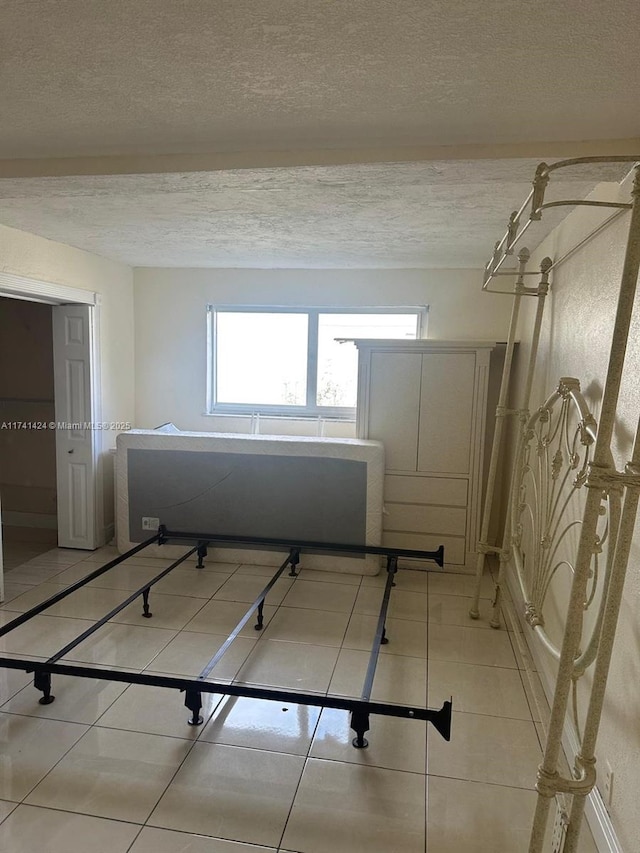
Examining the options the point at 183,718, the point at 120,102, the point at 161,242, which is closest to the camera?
the point at 120,102

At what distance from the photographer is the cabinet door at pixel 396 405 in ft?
13.5

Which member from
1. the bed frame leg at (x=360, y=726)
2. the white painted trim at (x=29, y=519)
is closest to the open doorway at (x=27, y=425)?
the white painted trim at (x=29, y=519)

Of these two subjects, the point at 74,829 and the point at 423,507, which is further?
the point at 423,507

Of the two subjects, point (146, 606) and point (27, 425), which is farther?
point (27, 425)

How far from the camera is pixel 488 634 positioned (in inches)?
127

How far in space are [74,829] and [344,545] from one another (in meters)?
2.39

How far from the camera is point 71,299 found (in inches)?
159

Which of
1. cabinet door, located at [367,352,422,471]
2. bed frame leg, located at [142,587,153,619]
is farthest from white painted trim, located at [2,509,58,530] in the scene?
cabinet door, located at [367,352,422,471]

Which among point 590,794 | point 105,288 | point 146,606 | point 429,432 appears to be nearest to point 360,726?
point 590,794

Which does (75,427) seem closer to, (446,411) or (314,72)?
(446,411)

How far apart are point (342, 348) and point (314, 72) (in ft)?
10.9

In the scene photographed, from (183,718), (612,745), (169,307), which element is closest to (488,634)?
(612,745)

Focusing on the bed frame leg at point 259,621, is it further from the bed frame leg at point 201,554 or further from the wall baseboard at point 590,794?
the wall baseboard at point 590,794

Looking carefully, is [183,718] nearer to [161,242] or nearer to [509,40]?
[509,40]
